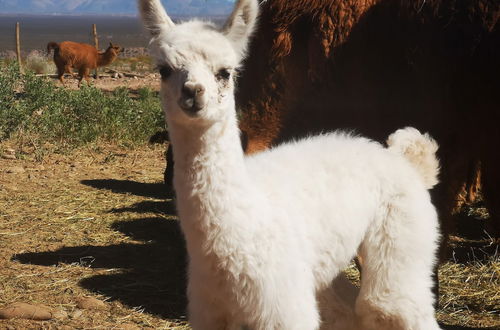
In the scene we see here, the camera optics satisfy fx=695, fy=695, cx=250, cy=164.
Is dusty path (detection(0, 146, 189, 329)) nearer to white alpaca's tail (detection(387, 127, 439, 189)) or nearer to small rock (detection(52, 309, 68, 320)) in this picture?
small rock (detection(52, 309, 68, 320))

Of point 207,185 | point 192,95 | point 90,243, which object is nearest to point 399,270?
point 207,185

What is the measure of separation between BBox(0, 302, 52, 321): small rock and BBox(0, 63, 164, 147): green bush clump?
209 inches

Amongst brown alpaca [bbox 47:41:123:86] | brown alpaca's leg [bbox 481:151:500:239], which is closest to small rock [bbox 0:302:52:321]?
brown alpaca's leg [bbox 481:151:500:239]

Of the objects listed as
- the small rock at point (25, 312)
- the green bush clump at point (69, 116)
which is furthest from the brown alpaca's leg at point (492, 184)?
the green bush clump at point (69, 116)

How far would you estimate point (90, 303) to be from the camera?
15.3ft

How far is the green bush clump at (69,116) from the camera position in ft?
31.1

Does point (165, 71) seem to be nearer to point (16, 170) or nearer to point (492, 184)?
point (492, 184)

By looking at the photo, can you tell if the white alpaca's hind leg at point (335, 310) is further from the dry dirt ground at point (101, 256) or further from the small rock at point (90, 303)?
the small rock at point (90, 303)

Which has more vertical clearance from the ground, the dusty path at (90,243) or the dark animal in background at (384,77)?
the dark animal in background at (384,77)

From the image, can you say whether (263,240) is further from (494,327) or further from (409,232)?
(494,327)

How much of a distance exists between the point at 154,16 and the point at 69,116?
288 inches

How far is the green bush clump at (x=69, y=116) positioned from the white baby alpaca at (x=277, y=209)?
21.1ft

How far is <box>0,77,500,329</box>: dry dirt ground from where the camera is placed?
467cm

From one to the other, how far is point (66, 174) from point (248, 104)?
12.0 feet
